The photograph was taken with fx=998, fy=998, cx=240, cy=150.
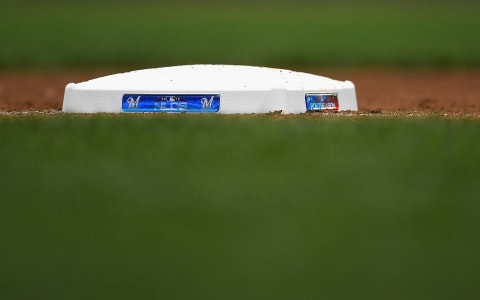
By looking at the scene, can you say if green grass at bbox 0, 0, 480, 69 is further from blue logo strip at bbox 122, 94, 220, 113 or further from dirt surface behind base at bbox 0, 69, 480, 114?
blue logo strip at bbox 122, 94, 220, 113

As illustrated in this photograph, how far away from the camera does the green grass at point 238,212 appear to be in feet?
10.1

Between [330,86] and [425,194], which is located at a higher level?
[330,86]

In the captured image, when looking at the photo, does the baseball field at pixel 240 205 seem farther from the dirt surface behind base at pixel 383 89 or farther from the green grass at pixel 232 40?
the green grass at pixel 232 40

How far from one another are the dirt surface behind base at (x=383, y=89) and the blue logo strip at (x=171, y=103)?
1211mm

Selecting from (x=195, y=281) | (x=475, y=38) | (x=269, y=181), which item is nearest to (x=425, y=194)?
(x=269, y=181)

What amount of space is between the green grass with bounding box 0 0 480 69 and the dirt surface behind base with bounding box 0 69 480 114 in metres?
0.89

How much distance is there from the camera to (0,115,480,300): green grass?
309 cm

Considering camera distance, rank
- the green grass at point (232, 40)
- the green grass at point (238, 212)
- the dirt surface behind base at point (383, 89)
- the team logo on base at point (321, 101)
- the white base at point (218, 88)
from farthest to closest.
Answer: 1. the green grass at point (232, 40)
2. the dirt surface behind base at point (383, 89)
3. the team logo on base at point (321, 101)
4. the white base at point (218, 88)
5. the green grass at point (238, 212)

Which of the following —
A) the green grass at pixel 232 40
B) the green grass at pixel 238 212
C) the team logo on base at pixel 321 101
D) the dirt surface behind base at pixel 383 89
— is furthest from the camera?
the green grass at pixel 232 40

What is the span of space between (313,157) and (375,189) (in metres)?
0.66

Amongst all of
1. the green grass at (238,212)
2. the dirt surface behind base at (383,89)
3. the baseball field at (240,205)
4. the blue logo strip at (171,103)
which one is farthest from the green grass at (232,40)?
the green grass at (238,212)

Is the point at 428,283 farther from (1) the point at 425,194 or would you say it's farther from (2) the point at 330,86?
(2) the point at 330,86

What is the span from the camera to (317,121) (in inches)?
238

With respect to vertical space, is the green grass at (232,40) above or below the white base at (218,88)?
above
